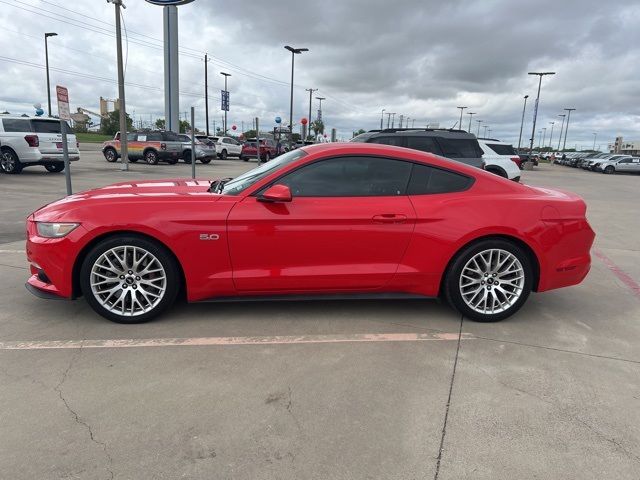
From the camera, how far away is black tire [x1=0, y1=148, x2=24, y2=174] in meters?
14.5

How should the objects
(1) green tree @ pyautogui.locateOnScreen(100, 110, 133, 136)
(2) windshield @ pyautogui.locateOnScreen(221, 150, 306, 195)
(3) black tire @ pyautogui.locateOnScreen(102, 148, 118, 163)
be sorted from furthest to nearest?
(1) green tree @ pyautogui.locateOnScreen(100, 110, 133, 136) < (3) black tire @ pyautogui.locateOnScreen(102, 148, 118, 163) < (2) windshield @ pyautogui.locateOnScreen(221, 150, 306, 195)

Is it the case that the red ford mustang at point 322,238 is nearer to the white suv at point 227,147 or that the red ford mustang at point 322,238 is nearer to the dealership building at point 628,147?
the white suv at point 227,147

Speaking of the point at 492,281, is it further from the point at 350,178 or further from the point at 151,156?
the point at 151,156

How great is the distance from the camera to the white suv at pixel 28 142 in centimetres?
1430

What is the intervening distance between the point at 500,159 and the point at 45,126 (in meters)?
14.3

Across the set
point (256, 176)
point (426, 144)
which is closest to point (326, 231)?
point (256, 176)

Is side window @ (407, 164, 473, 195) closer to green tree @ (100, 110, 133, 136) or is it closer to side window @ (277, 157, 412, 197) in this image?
side window @ (277, 157, 412, 197)

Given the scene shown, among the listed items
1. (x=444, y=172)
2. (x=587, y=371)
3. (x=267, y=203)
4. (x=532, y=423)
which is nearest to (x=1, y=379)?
(x=267, y=203)

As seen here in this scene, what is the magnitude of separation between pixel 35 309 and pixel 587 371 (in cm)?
443

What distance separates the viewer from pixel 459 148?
420 inches

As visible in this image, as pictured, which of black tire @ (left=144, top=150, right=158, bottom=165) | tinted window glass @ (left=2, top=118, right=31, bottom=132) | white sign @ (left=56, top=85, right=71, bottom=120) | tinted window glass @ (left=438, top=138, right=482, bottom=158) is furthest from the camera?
black tire @ (left=144, top=150, right=158, bottom=165)

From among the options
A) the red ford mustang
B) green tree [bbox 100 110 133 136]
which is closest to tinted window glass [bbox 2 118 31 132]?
the red ford mustang

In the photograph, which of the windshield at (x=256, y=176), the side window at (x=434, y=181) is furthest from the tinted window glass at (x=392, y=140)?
the windshield at (x=256, y=176)

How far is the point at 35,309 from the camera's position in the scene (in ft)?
13.1
